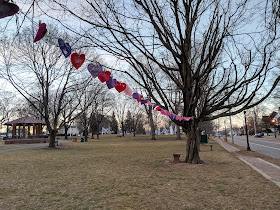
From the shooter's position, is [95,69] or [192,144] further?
[192,144]

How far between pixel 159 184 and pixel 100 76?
12.5ft

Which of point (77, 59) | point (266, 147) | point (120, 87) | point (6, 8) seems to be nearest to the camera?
point (6, 8)

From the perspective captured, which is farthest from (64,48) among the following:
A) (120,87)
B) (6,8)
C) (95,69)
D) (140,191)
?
(140,191)

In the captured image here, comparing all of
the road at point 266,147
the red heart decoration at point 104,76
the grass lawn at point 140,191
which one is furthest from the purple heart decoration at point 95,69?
the road at point 266,147

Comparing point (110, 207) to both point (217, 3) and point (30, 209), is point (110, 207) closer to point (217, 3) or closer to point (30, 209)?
point (30, 209)

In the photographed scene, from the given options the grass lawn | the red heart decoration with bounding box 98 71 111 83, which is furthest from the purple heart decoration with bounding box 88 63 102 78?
the grass lawn

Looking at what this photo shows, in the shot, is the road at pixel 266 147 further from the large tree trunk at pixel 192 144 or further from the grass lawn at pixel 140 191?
the grass lawn at pixel 140 191

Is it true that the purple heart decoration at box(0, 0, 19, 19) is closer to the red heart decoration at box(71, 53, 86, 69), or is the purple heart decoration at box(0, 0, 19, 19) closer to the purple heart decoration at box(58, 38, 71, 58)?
the purple heart decoration at box(58, 38, 71, 58)

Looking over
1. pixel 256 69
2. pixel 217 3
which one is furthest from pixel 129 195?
pixel 256 69

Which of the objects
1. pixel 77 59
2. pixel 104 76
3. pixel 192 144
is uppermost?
pixel 77 59

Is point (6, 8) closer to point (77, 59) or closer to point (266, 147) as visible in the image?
point (77, 59)

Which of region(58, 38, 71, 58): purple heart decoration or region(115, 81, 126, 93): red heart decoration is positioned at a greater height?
region(58, 38, 71, 58): purple heart decoration

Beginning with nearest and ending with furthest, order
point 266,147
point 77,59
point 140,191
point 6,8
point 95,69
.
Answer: point 6,8 < point 140,191 < point 77,59 < point 95,69 < point 266,147

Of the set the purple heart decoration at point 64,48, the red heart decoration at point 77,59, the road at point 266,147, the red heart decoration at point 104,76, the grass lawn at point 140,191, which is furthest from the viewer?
the road at point 266,147
